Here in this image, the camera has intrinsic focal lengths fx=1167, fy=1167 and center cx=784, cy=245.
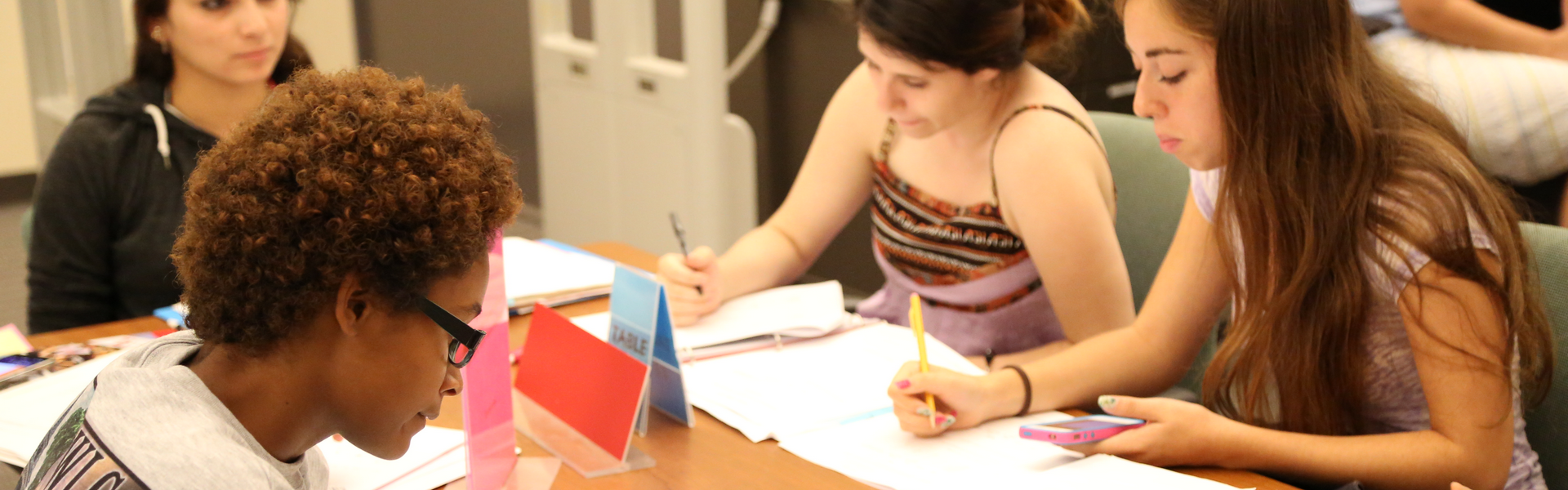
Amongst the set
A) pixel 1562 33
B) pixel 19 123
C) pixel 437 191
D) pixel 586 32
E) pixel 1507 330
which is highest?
pixel 437 191

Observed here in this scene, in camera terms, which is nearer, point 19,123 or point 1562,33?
point 1562,33

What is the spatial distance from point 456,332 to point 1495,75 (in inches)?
57.3

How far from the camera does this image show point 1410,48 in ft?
5.68

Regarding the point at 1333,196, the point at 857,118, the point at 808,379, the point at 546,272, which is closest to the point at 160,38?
the point at 546,272

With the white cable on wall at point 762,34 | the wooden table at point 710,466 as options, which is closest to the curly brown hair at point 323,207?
the wooden table at point 710,466

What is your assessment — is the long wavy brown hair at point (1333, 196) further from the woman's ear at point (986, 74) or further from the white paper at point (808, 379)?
the woman's ear at point (986, 74)

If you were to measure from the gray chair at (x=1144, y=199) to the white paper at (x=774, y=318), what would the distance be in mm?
486

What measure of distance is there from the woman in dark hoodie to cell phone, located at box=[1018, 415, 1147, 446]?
1.35 m

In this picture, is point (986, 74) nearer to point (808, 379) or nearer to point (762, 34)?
point (808, 379)

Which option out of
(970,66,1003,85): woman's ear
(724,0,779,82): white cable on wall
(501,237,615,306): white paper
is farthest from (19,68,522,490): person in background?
(724,0,779,82): white cable on wall

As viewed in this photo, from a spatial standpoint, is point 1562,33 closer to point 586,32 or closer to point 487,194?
point 487,194

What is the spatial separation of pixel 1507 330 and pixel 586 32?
281cm

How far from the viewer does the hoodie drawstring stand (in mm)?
1869

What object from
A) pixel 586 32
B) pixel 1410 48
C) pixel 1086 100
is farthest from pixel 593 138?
pixel 1410 48
